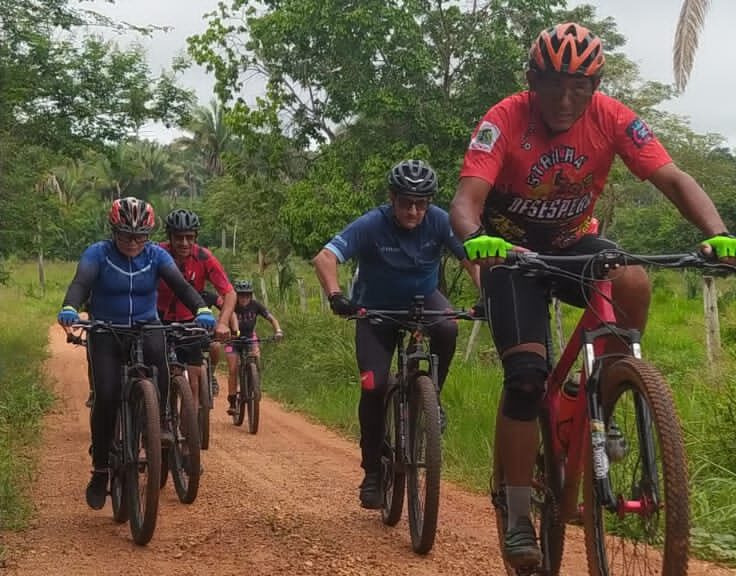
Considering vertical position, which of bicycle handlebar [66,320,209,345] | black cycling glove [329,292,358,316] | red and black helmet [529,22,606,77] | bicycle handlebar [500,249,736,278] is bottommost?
bicycle handlebar [66,320,209,345]

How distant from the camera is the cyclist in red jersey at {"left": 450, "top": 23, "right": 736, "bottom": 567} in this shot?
11.7ft

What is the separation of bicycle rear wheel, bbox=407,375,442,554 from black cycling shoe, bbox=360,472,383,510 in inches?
18.2

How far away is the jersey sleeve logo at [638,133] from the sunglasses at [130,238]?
3.50m

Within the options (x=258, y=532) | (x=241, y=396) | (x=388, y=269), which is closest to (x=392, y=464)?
(x=258, y=532)

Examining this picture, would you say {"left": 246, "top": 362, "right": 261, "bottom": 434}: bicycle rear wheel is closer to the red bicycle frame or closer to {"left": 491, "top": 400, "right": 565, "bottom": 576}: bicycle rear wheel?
{"left": 491, "top": 400, "right": 565, "bottom": 576}: bicycle rear wheel

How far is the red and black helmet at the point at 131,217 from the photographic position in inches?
237

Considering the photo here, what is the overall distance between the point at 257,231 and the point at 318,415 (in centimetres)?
1158

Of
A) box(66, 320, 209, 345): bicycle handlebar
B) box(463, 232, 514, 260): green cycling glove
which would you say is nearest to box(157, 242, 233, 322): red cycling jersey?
box(66, 320, 209, 345): bicycle handlebar

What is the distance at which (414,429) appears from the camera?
5.26m

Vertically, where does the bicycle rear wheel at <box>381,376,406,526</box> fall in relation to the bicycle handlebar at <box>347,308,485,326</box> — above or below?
below

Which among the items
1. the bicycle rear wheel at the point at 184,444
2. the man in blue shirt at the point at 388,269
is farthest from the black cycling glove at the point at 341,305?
the bicycle rear wheel at the point at 184,444

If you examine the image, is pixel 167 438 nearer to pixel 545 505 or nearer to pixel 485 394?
pixel 545 505

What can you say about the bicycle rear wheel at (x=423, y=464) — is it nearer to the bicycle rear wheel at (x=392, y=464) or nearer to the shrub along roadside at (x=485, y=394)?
the bicycle rear wheel at (x=392, y=464)

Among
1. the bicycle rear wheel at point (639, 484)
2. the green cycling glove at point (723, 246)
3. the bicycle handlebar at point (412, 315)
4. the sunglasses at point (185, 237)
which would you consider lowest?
the bicycle rear wheel at point (639, 484)
